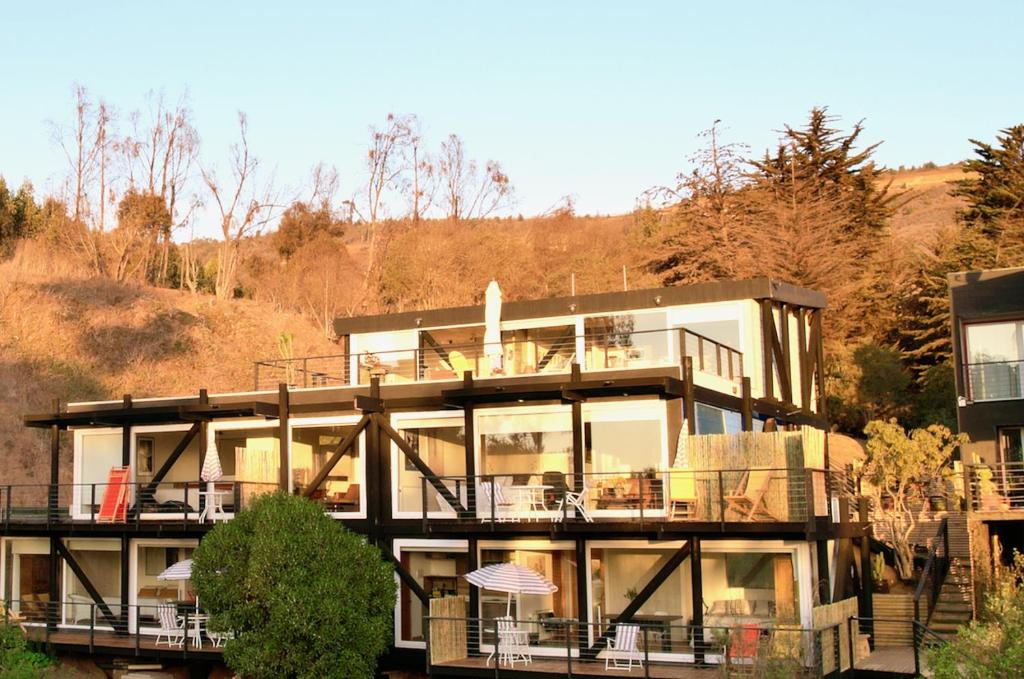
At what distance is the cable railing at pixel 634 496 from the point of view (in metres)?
19.7

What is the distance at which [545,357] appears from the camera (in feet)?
85.0

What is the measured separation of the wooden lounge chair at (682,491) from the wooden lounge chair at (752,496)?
2.35ft

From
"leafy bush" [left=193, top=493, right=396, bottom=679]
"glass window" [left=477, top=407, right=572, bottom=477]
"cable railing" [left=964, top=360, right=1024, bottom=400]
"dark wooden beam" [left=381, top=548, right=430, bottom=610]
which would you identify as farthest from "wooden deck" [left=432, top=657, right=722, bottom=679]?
"cable railing" [left=964, top=360, right=1024, bottom=400]

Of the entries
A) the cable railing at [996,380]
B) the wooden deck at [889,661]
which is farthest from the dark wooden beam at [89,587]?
the cable railing at [996,380]

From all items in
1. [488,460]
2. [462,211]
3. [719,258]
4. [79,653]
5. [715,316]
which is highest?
[462,211]

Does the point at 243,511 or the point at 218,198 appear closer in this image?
the point at 243,511

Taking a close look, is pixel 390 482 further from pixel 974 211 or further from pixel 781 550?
pixel 974 211

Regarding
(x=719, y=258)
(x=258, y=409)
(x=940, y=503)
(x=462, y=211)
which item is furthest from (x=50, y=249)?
(x=940, y=503)

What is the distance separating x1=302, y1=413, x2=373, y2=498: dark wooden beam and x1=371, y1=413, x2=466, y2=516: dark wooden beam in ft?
0.89

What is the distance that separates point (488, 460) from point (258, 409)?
478 centimetres

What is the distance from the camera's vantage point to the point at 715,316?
82.3 ft

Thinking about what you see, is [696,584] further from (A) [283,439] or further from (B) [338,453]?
(A) [283,439]

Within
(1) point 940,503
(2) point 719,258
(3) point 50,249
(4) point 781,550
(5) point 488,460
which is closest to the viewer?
(4) point 781,550

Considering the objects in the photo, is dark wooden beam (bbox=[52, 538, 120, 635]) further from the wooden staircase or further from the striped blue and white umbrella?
the wooden staircase
